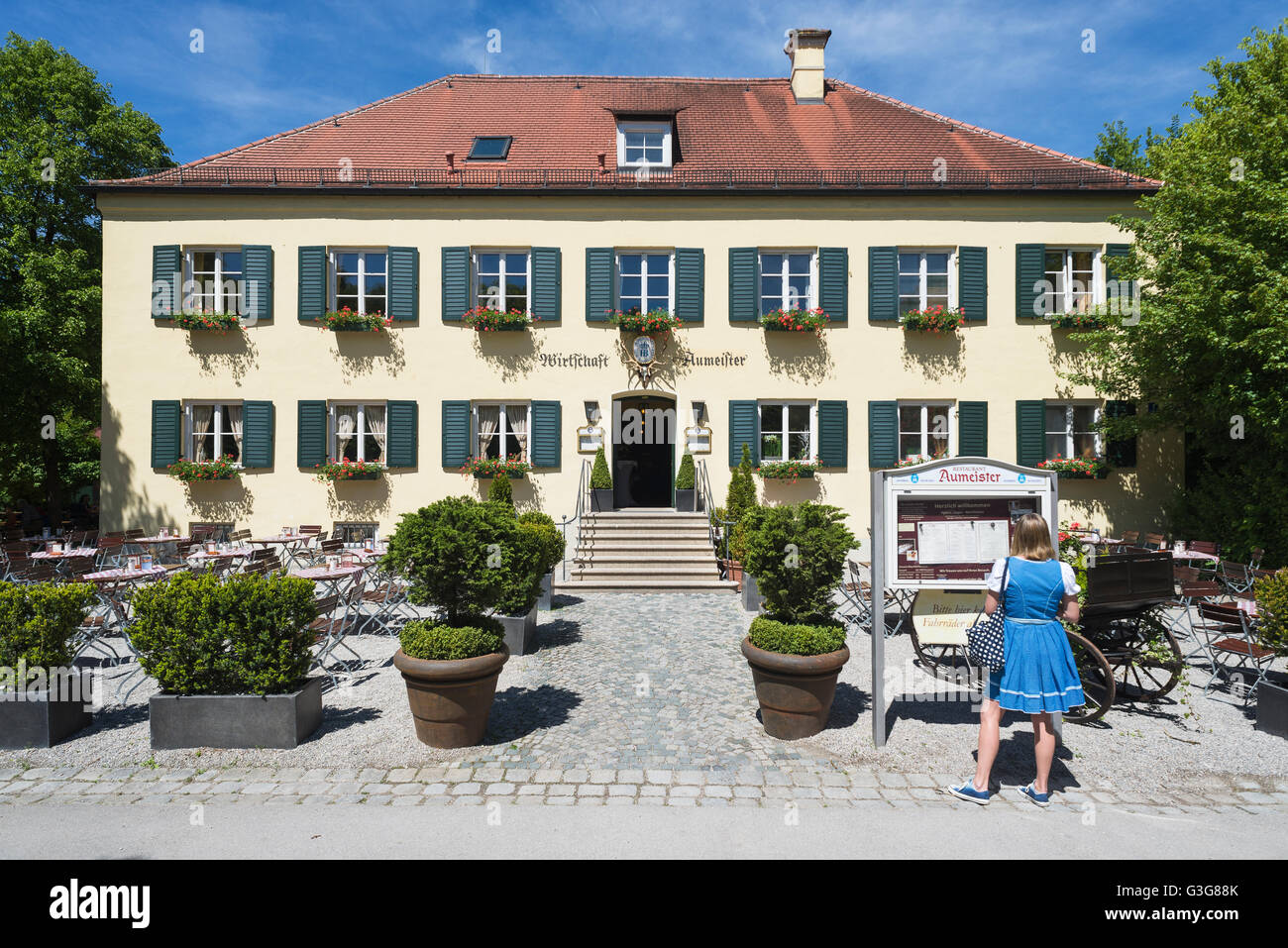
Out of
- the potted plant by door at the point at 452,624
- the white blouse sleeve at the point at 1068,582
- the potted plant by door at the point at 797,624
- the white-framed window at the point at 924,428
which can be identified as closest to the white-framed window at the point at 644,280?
the white-framed window at the point at 924,428

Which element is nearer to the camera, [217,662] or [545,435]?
[217,662]

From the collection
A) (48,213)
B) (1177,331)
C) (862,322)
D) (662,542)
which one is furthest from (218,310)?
(1177,331)

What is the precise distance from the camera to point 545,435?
13.9 meters

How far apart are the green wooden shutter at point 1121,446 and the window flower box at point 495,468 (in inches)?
467

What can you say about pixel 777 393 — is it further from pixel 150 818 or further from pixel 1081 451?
pixel 150 818

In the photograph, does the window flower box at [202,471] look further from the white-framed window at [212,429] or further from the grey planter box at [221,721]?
the grey planter box at [221,721]

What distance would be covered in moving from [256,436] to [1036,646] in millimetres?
14436

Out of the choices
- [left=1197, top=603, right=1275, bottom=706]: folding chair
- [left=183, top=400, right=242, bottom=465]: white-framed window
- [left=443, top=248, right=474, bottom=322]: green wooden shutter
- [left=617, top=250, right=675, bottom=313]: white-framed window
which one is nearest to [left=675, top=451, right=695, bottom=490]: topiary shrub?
[left=617, top=250, right=675, bottom=313]: white-framed window

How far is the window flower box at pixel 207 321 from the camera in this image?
13.7 m

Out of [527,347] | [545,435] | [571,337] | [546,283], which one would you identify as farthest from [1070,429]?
[527,347]

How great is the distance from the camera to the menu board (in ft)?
17.7

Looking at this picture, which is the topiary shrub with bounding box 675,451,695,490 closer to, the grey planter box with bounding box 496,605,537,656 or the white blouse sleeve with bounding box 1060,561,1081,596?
the grey planter box with bounding box 496,605,537,656

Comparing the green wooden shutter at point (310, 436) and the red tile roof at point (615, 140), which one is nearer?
the green wooden shutter at point (310, 436)

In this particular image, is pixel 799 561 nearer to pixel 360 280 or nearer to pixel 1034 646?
pixel 1034 646
